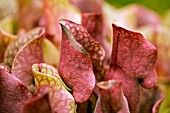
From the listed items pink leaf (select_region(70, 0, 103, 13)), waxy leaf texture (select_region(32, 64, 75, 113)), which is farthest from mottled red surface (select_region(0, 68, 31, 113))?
pink leaf (select_region(70, 0, 103, 13))

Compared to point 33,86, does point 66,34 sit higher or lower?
higher

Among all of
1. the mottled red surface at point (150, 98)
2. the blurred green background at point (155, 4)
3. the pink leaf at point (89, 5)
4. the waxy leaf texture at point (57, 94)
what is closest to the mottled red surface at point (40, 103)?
the waxy leaf texture at point (57, 94)

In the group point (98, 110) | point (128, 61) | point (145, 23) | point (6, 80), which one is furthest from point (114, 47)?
point (145, 23)

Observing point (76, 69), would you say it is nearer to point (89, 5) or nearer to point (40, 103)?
point (40, 103)

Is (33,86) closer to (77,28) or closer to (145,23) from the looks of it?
(77,28)

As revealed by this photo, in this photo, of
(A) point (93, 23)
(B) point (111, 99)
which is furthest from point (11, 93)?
(A) point (93, 23)

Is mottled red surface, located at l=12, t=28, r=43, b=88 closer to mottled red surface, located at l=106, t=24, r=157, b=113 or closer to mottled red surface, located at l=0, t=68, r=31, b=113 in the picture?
mottled red surface, located at l=0, t=68, r=31, b=113
